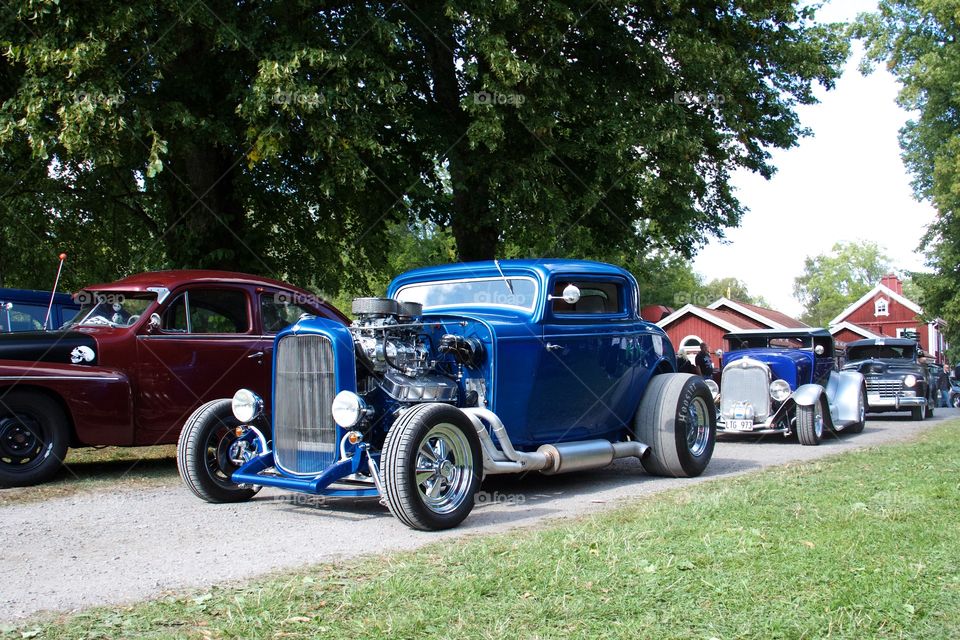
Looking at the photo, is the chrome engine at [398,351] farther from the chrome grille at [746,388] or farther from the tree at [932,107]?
the tree at [932,107]

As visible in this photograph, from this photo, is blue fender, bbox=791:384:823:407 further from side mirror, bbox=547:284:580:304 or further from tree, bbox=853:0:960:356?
tree, bbox=853:0:960:356

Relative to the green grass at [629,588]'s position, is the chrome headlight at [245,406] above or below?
above

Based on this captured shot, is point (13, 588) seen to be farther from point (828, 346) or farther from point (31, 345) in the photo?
point (828, 346)

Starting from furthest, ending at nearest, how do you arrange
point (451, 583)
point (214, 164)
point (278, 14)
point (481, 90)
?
point (214, 164) → point (481, 90) → point (278, 14) → point (451, 583)

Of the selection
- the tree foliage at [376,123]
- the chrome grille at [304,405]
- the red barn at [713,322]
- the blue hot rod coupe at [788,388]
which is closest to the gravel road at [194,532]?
the chrome grille at [304,405]

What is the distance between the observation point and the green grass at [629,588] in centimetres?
401

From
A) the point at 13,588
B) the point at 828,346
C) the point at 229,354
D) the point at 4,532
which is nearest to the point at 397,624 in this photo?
the point at 13,588

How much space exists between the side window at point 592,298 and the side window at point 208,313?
3.74m

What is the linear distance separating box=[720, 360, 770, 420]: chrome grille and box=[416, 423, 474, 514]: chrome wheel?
8169 mm

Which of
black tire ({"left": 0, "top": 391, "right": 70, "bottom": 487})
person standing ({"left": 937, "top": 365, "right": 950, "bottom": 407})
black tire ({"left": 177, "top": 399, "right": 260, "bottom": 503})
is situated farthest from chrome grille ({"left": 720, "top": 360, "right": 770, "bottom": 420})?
person standing ({"left": 937, "top": 365, "right": 950, "bottom": 407})

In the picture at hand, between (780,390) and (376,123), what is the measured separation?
7542 mm

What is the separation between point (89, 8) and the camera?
41.3 ft

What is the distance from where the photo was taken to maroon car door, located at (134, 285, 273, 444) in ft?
31.2

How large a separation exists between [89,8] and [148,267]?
7.33m
